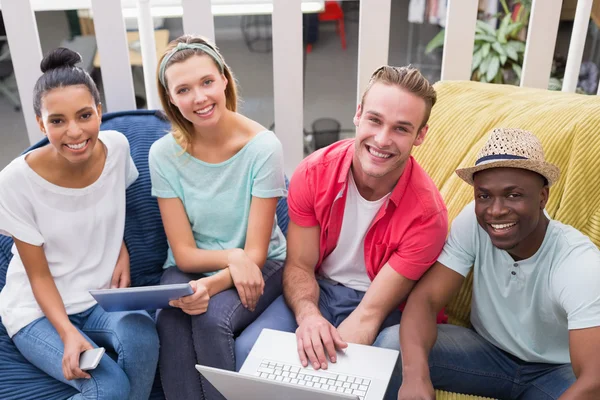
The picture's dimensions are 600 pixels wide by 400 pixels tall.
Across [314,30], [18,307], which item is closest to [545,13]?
[18,307]

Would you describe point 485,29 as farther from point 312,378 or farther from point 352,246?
point 312,378

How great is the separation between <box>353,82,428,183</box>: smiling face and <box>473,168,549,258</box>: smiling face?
0.19m

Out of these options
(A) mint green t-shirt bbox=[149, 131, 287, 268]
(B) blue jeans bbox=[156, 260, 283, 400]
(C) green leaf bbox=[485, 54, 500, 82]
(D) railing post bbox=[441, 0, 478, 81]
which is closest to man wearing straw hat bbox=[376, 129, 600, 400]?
(B) blue jeans bbox=[156, 260, 283, 400]

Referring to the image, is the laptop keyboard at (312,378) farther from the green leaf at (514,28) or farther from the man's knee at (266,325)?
the green leaf at (514,28)

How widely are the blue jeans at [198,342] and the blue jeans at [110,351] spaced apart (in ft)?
0.13

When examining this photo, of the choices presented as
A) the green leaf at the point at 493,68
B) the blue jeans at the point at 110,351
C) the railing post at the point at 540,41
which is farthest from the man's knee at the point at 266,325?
the green leaf at the point at 493,68

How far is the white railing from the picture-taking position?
197 centimetres

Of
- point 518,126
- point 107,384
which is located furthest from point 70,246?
point 518,126

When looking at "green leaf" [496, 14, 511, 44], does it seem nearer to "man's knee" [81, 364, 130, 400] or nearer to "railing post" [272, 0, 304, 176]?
"railing post" [272, 0, 304, 176]

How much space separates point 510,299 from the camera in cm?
147

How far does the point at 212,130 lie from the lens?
167 centimetres

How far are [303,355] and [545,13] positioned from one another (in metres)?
1.42

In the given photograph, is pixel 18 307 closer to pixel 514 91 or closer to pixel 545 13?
pixel 514 91

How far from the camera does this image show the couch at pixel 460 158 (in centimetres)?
152
